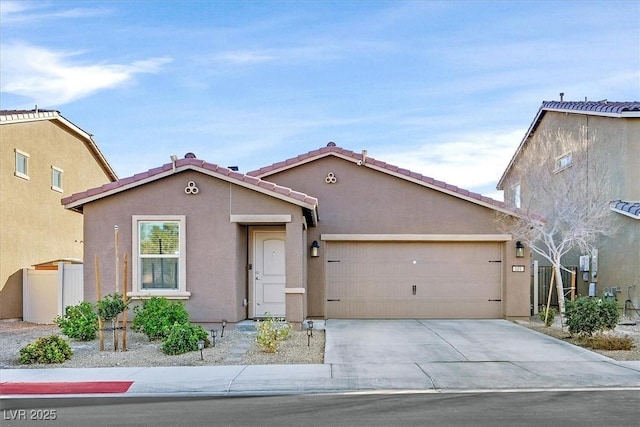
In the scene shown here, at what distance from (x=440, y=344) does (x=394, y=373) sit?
9.44 feet

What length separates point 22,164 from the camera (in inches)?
703

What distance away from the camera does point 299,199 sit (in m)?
13.4

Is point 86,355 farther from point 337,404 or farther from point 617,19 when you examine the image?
point 617,19

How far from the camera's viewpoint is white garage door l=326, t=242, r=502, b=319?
16.2 meters

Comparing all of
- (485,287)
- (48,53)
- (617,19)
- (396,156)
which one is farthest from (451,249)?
(48,53)

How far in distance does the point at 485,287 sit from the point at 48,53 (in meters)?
12.6

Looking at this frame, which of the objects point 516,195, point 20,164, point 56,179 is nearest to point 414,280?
point 516,195

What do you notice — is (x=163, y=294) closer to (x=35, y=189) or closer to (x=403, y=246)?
(x=403, y=246)

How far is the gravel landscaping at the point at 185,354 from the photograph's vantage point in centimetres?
1024

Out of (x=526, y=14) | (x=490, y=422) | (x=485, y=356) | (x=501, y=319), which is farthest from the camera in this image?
(x=501, y=319)

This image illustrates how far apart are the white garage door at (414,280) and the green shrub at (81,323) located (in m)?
6.24

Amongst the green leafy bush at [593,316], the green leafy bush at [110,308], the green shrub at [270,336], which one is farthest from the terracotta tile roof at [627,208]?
the green leafy bush at [110,308]

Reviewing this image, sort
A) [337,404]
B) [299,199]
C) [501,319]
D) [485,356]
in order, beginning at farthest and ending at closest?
1. [501,319]
2. [299,199]
3. [485,356]
4. [337,404]

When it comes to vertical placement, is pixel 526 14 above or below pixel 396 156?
above
